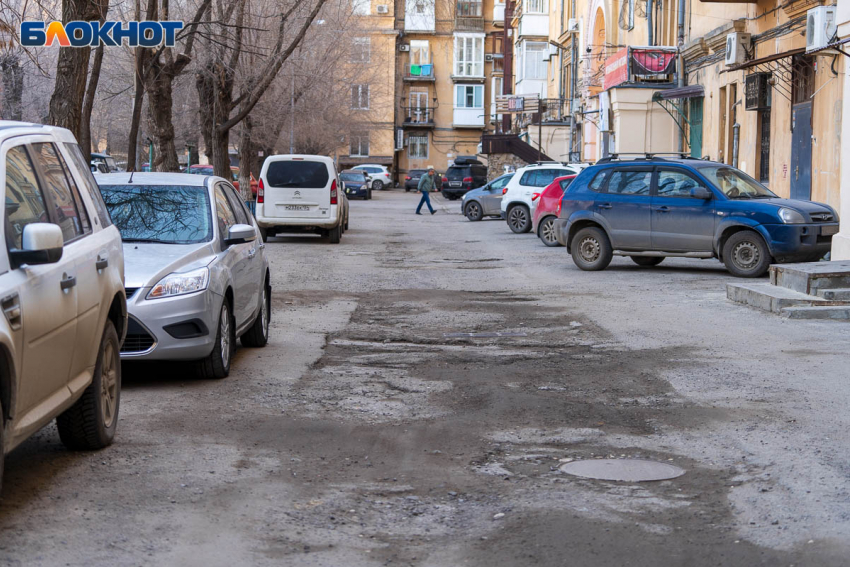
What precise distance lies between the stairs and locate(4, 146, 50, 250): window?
910 cm

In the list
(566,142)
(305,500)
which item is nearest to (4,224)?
(305,500)

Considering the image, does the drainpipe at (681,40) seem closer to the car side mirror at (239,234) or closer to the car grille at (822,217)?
the car grille at (822,217)

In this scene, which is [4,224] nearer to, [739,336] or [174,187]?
[174,187]

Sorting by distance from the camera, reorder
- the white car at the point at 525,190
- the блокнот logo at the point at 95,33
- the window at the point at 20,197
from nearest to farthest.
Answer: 1. the window at the point at 20,197
2. the блокнот logo at the point at 95,33
3. the white car at the point at 525,190

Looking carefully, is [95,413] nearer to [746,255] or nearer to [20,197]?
[20,197]

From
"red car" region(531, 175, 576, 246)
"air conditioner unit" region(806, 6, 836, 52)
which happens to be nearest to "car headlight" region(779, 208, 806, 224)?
"air conditioner unit" region(806, 6, 836, 52)

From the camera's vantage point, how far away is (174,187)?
9.52 metres

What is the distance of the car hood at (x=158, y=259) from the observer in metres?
7.99

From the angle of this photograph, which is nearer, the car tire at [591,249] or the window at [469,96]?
the car tire at [591,249]

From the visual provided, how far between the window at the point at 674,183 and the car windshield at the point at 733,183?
25 cm

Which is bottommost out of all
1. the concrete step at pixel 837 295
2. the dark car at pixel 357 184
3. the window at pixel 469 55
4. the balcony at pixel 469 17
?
the concrete step at pixel 837 295

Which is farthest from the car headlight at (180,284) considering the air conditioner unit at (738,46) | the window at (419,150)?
A: the window at (419,150)

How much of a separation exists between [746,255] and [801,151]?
21.1 feet

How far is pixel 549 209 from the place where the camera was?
930 inches
